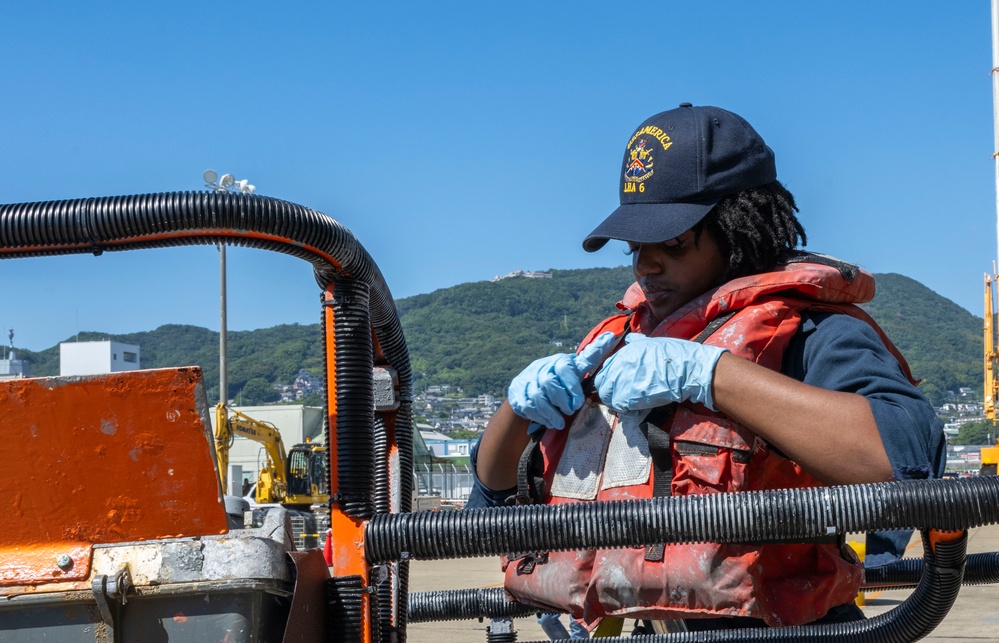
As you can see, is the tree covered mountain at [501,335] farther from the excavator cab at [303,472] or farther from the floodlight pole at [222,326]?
the floodlight pole at [222,326]

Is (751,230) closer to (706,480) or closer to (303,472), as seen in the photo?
(706,480)

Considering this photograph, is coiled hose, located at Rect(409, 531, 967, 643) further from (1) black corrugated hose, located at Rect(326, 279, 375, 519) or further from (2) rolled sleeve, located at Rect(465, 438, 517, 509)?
(1) black corrugated hose, located at Rect(326, 279, 375, 519)

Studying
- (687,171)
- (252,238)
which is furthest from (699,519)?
(687,171)

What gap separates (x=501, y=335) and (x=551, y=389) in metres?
125

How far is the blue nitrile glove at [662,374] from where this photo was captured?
73.7 inches

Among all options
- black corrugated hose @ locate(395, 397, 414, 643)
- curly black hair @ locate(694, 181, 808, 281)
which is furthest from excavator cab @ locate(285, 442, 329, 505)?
curly black hair @ locate(694, 181, 808, 281)

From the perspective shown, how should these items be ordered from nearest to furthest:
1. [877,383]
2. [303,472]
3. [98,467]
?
[98,467] < [877,383] < [303,472]

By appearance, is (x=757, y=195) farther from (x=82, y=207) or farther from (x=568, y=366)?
(x=82, y=207)

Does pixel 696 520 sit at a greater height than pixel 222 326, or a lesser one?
lesser

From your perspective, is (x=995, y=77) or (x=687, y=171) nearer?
(x=687, y=171)

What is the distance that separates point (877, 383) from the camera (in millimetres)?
1850

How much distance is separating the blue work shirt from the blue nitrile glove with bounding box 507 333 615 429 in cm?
39

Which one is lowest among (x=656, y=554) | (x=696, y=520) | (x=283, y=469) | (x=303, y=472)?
(x=303, y=472)

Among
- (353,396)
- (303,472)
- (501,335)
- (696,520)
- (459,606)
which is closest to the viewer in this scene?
(696,520)
